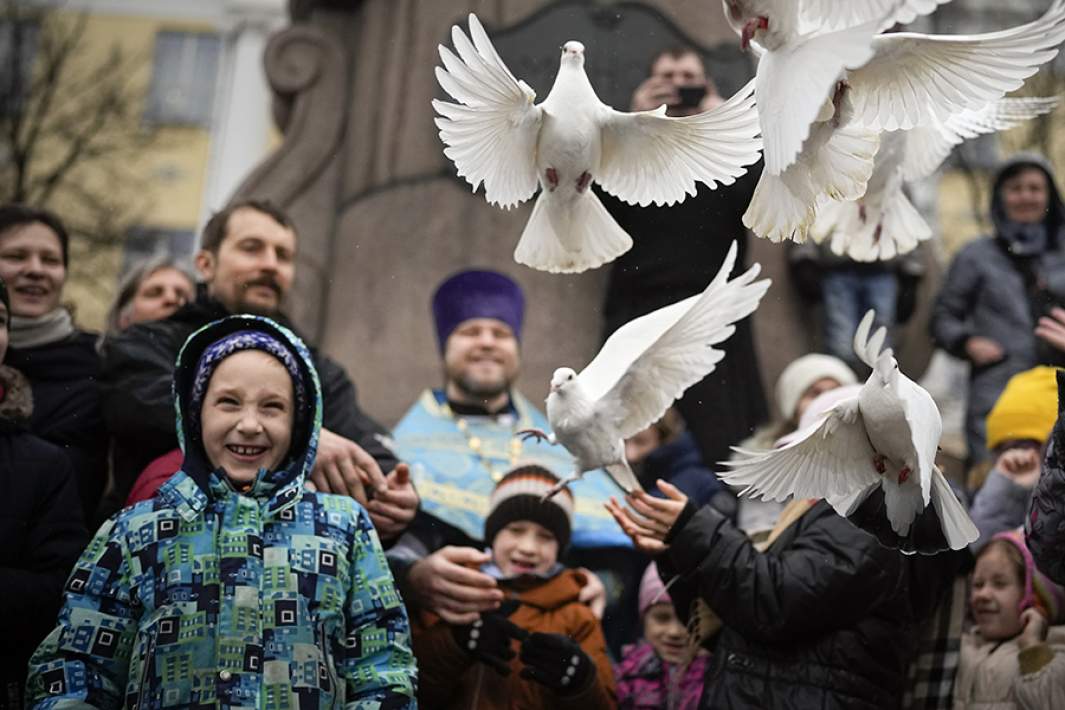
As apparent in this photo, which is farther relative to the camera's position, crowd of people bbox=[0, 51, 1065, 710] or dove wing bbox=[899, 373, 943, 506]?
crowd of people bbox=[0, 51, 1065, 710]

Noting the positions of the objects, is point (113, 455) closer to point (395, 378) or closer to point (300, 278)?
point (395, 378)

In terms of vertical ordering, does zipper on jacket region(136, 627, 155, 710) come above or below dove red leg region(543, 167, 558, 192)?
below

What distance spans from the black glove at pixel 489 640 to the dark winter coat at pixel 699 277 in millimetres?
1861

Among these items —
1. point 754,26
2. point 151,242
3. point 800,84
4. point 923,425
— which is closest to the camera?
point 800,84

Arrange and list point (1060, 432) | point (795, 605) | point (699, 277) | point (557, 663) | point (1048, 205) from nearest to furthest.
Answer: point (1060, 432), point (795, 605), point (557, 663), point (699, 277), point (1048, 205)

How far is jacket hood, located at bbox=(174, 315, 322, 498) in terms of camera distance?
3.80 m

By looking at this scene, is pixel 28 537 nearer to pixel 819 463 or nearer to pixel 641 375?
pixel 641 375

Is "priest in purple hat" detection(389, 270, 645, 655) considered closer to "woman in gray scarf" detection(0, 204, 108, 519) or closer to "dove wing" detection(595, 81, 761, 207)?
"woman in gray scarf" detection(0, 204, 108, 519)

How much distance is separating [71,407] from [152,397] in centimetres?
35

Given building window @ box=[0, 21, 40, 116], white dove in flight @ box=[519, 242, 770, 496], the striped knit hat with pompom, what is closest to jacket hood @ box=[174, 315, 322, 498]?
white dove in flight @ box=[519, 242, 770, 496]

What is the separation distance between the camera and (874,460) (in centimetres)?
363

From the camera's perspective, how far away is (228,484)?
377 centimetres

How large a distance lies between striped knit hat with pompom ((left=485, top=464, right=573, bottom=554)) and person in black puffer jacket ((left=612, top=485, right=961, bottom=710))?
23.7 inches

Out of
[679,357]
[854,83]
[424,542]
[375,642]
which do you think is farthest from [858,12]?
[424,542]
